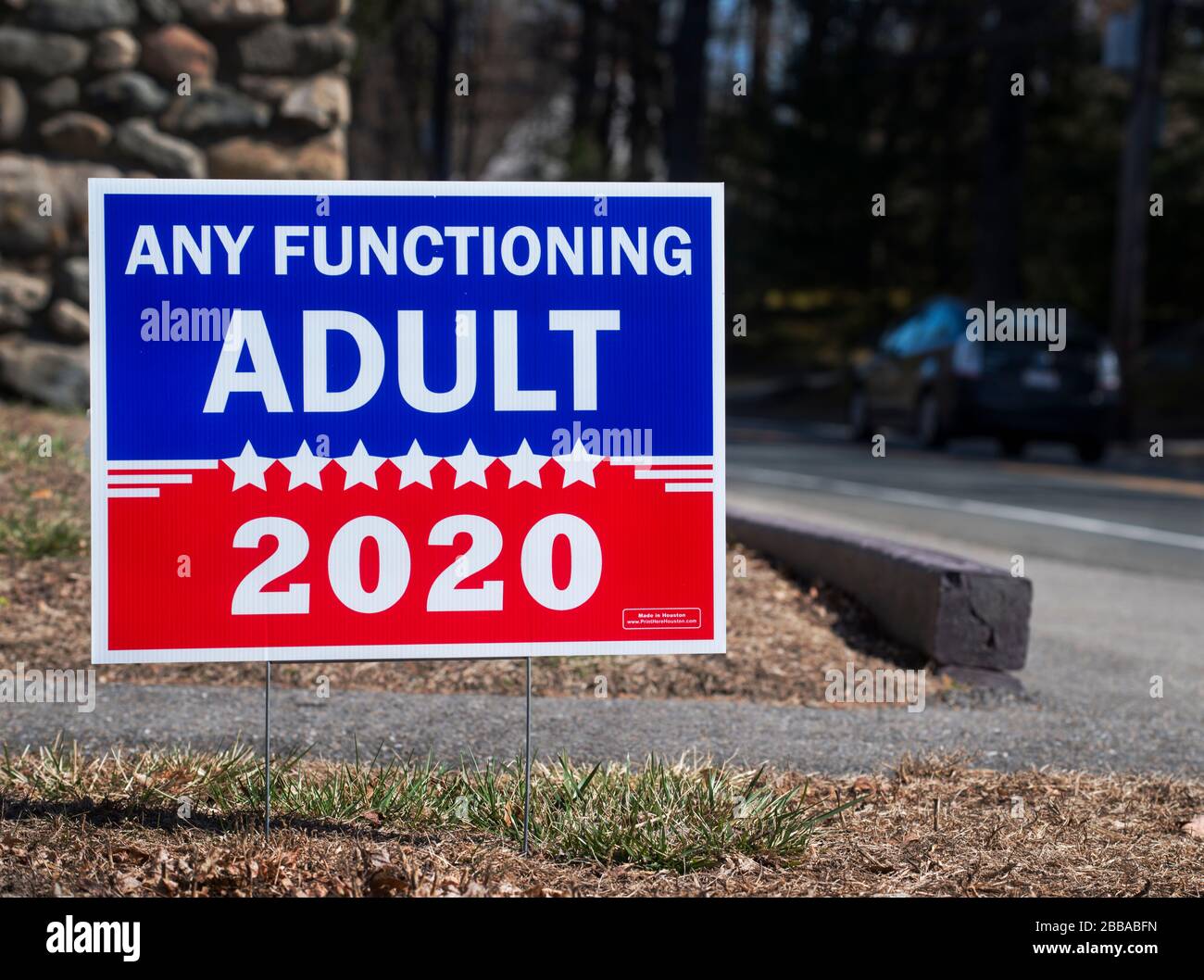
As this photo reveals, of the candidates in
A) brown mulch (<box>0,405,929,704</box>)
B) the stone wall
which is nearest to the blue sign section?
brown mulch (<box>0,405,929,704</box>)

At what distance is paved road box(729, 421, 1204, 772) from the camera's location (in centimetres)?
658

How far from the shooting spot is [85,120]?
382 inches

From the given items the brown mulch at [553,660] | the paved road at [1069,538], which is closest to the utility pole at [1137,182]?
A: the paved road at [1069,538]

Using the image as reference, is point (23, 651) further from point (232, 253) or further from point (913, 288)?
point (913, 288)

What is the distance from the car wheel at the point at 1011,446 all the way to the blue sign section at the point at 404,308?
1635 centimetres

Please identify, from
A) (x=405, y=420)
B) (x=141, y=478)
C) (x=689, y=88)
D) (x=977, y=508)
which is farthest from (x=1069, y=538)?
(x=689, y=88)

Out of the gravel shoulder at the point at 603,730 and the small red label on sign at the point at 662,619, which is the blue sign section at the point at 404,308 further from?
the gravel shoulder at the point at 603,730

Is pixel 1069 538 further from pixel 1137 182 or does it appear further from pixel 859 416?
pixel 1137 182

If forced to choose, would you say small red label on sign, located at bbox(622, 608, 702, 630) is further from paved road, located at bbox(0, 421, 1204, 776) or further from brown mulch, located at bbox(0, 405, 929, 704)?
brown mulch, located at bbox(0, 405, 929, 704)

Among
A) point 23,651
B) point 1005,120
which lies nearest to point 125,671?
point 23,651

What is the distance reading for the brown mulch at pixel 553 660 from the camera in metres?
5.94

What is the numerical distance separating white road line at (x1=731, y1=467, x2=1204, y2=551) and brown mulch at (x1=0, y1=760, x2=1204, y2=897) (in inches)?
308
